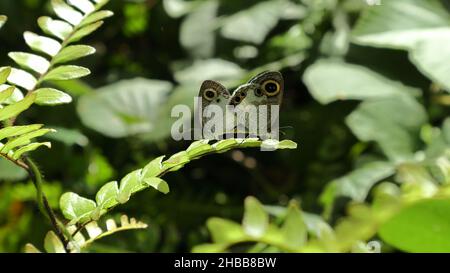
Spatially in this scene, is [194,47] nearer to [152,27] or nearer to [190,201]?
[152,27]

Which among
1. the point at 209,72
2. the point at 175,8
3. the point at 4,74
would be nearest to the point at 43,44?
the point at 4,74

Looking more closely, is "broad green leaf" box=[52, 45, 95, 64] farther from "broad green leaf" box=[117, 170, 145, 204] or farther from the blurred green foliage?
the blurred green foliage

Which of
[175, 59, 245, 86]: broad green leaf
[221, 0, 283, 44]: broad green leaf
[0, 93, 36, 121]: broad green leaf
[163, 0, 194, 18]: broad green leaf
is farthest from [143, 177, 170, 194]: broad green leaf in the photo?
[163, 0, 194, 18]: broad green leaf

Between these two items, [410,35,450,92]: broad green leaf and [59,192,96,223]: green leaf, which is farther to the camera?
[410,35,450,92]: broad green leaf

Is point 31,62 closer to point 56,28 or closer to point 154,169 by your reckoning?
point 56,28

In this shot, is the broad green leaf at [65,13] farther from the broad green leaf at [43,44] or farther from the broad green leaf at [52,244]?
the broad green leaf at [52,244]
